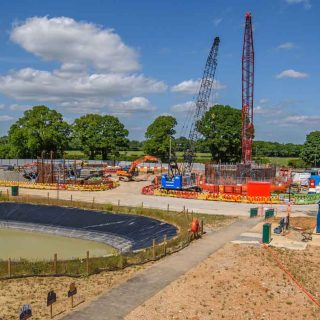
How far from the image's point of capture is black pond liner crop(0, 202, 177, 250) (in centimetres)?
3578

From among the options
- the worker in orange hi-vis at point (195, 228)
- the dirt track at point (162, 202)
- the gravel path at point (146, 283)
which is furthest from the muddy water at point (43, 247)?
the dirt track at point (162, 202)

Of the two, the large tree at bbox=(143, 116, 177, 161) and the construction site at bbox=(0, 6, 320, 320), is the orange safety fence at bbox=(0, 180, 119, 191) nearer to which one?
the construction site at bbox=(0, 6, 320, 320)

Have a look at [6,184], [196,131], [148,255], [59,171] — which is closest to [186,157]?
[196,131]

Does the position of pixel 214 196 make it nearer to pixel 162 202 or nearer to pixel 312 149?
pixel 162 202

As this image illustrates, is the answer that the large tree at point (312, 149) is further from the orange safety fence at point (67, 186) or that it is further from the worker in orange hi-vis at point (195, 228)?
the worker in orange hi-vis at point (195, 228)

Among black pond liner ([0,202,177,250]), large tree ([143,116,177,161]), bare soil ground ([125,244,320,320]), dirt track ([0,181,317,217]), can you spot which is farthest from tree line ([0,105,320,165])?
bare soil ground ([125,244,320,320])

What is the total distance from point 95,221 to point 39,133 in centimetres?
7409

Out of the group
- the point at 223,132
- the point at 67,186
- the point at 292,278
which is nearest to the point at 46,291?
the point at 292,278

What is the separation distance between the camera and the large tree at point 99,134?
4643 inches

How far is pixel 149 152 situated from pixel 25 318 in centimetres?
10537

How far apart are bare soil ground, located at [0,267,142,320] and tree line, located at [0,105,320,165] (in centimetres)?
7985

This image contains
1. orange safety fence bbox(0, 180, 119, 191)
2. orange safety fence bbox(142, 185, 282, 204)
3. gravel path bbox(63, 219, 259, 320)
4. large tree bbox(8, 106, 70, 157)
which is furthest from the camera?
large tree bbox(8, 106, 70, 157)

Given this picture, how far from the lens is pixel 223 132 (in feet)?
345

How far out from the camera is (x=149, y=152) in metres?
121
